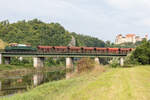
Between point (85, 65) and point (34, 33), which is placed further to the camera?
point (34, 33)

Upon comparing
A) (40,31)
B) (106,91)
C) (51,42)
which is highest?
(40,31)

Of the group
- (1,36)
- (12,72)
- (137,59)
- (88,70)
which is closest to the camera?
(88,70)

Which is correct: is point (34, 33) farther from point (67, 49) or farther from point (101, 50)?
point (101, 50)

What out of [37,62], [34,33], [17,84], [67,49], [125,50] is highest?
[34,33]

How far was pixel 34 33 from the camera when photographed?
15000 cm

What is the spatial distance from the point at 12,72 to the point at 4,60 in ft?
64.5

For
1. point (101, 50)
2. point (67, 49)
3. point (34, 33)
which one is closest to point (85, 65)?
point (67, 49)

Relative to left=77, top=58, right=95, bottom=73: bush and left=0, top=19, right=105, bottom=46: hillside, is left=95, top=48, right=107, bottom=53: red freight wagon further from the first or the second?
left=0, top=19, right=105, bottom=46: hillside

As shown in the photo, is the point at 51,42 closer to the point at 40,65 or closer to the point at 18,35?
the point at 18,35

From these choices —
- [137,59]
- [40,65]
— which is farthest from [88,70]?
[40,65]

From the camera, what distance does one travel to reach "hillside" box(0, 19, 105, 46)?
14200cm

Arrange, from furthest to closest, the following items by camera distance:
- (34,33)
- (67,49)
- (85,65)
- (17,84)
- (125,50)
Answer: (34,33), (67,49), (125,50), (85,65), (17,84)

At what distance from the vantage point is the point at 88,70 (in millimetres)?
39750

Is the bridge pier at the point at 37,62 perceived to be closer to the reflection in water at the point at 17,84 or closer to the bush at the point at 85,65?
the reflection in water at the point at 17,84
